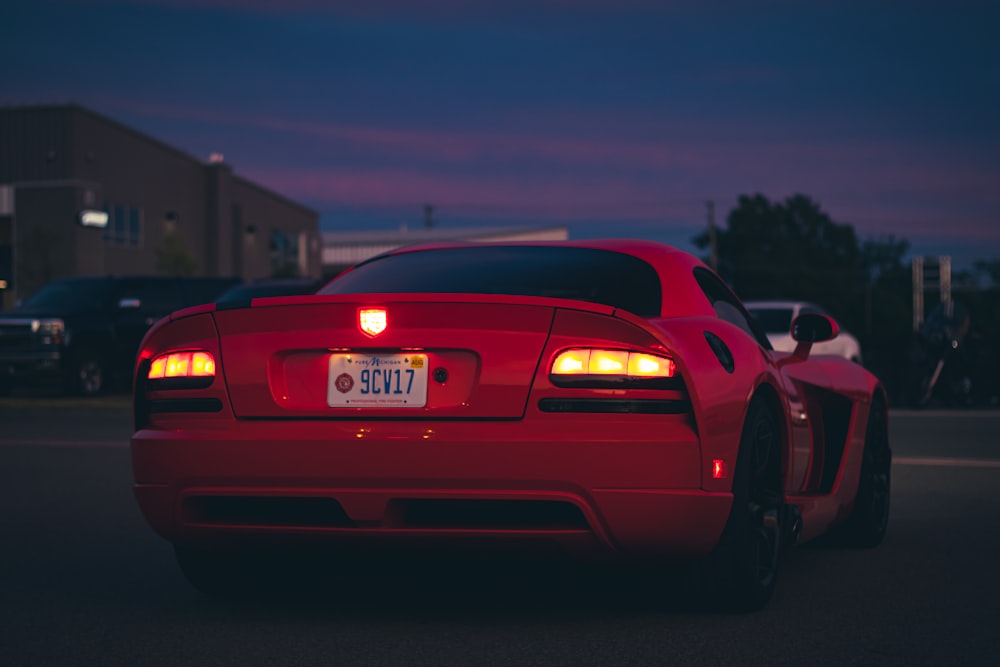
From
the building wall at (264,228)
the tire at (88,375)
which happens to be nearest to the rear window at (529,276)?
the tire at (88,375)

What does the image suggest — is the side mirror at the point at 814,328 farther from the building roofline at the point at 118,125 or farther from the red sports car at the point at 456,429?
the building roofline at the point at 118,125

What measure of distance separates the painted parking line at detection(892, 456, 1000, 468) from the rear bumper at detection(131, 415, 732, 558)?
696cm

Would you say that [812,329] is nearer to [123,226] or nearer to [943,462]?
[943,462]

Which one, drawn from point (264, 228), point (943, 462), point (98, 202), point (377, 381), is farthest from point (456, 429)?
point (264, 228)

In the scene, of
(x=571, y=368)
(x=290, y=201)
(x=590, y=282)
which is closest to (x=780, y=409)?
(x=590, y=282)

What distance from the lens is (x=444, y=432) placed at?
488 cm

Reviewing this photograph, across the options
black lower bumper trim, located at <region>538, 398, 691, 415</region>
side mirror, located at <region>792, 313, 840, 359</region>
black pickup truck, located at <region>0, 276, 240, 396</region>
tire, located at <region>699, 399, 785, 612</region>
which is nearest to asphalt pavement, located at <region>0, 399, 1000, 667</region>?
tire, located at <region>699, 399, 785, 612</region>

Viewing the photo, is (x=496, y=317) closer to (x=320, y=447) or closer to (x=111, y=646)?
(x=320, y=447)

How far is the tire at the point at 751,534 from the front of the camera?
17.2 feet

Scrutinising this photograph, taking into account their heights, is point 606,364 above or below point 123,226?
below

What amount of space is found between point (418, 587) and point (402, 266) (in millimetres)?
1358

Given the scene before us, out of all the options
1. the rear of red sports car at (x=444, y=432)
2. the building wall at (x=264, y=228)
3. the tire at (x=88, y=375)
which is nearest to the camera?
the rear of red sports car at (x=444, y=432)

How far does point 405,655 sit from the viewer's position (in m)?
4.73

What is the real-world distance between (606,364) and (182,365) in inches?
60.8
